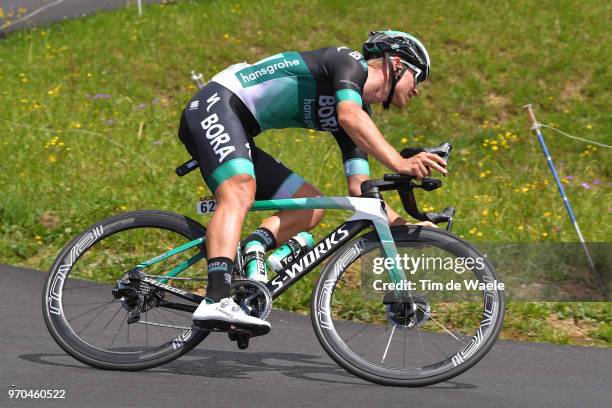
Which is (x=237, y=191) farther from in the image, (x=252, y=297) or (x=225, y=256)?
(x=252, y=297)

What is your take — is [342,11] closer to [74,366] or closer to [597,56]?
[597,56]

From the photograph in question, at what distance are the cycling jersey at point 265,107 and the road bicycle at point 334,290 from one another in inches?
9.2

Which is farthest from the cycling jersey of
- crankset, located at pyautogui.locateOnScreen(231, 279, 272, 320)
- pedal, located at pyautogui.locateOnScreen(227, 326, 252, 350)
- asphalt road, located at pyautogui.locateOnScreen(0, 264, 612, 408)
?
asphalt road, located at pyautogui.locateOnScreen(0, 264, 612, 408)

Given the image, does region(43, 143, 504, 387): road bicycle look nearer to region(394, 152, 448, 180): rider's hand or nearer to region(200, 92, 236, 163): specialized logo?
region(394, 152, 448, 180): rider's hand

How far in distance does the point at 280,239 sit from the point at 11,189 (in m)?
4.14

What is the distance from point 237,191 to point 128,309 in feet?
2.93

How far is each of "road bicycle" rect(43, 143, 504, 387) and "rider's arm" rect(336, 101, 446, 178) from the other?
126 mm

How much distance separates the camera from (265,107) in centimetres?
558

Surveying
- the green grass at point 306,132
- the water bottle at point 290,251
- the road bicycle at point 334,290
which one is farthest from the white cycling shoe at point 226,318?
the green grass at point 306,132

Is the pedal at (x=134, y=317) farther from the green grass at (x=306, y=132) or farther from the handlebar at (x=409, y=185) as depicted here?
the green grass at (x=306, y=132)

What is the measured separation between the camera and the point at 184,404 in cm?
494

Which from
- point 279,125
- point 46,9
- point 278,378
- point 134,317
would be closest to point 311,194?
point 279,125

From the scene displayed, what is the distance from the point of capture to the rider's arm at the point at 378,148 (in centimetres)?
521

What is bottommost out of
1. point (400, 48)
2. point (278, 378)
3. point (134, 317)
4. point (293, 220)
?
point (278, 378)
